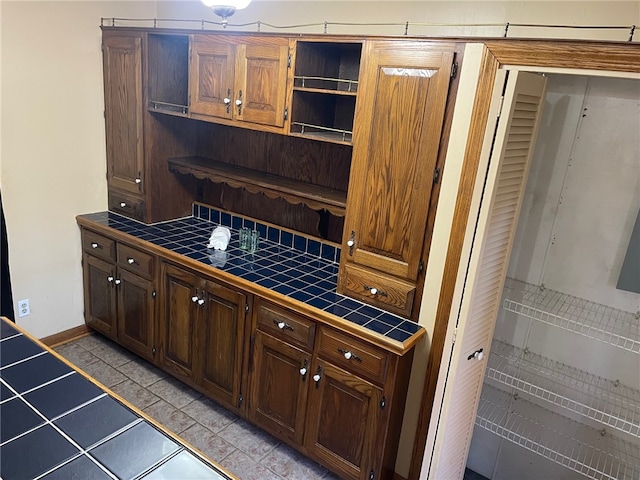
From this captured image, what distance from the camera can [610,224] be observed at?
2068mm

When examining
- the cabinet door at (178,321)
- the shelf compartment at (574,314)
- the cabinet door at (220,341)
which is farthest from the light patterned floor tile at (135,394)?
the shelf compartment at (574,314)

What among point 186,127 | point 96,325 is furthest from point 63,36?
point 96,325

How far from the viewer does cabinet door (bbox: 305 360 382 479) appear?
6.77ft

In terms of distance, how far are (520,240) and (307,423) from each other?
1323 millimetres

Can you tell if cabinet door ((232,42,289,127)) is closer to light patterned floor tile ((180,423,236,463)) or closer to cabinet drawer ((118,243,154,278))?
cabinet drawer ((118,243,154,278))

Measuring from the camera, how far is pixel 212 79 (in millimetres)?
2537

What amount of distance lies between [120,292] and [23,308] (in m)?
0.58

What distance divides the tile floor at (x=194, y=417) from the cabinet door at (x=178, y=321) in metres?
0.16

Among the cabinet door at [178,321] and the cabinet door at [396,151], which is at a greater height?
the cabinet door at [396,151]

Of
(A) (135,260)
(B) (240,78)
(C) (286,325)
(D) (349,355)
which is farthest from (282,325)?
(B) (240,78)

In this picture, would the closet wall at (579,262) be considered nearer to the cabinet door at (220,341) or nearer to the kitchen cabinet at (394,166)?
the kitchen cabinet at (394,166)

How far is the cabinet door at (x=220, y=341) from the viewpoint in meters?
2.45

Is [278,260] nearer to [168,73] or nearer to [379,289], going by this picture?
[379,289]

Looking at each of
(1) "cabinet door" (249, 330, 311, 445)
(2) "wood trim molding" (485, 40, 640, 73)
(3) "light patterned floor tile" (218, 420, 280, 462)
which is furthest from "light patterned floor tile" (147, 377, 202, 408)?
(2) "wood trim molding" (485, 40, 640, 73)
